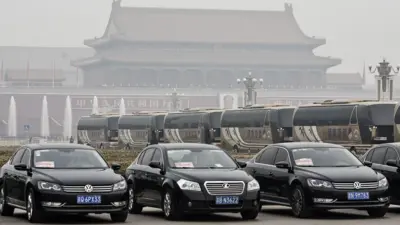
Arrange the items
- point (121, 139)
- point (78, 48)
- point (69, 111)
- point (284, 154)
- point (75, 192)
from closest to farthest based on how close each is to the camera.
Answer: point (75, 192), point (284, 154), point (121, 139), point (69, 111), point (78, 48)

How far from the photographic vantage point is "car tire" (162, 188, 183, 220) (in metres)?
15.8

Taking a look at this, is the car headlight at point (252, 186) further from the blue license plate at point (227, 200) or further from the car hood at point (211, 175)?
the blue license plate at point (227, 200)

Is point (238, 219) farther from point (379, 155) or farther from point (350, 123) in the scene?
point (350, 123)

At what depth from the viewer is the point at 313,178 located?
53.0 feet

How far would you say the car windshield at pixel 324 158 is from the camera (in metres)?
16.9

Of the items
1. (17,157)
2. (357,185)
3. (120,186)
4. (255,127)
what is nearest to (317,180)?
(357,185)

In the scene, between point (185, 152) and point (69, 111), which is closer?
point (185, 152)

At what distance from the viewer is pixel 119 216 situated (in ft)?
51.6

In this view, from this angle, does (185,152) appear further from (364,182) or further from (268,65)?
(268,65)

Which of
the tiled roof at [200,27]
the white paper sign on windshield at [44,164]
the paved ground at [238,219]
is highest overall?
the tiled roof at [200,27]

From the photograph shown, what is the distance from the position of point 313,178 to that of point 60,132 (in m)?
97.6

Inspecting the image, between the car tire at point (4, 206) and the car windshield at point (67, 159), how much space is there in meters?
0.93

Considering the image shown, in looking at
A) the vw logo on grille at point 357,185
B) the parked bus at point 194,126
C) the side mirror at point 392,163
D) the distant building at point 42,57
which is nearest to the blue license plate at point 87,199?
the vw logo on grille at point 357,185

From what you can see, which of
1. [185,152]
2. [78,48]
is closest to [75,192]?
[185,152]
